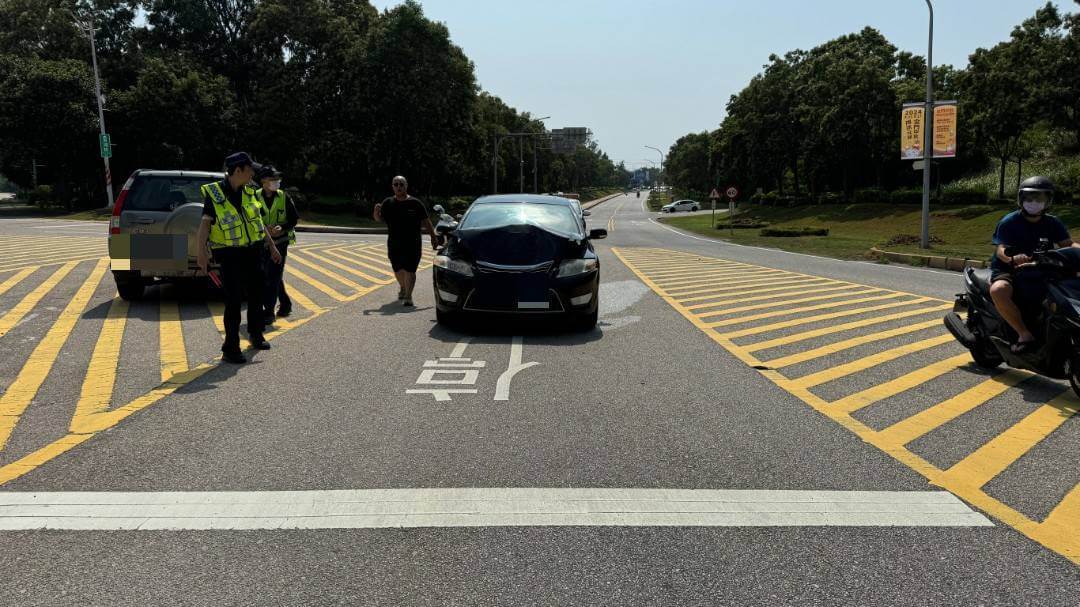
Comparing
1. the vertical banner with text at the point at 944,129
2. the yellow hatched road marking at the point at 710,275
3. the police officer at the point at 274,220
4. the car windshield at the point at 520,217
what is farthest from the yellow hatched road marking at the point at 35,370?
the vertical banner with text at the point at 944,129

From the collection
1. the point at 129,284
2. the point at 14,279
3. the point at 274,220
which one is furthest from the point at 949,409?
the point at 14,279

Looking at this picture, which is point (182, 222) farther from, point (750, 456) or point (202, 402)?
point (750, 456)

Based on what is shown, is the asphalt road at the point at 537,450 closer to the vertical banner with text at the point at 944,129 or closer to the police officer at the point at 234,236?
the police officer at the point at 234,236

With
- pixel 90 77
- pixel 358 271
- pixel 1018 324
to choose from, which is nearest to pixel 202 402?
pixel 1018 324

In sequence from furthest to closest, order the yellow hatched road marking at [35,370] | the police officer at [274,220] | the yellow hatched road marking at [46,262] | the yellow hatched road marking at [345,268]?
the yellow hatched road marking at [345,268], the yellow hatched road marking at [46,262], the police officer at [274,220], the yellow hatched road marking at [35,370]

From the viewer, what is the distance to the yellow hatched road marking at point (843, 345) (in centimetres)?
707

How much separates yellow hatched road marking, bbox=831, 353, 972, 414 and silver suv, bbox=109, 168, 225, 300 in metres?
7.55

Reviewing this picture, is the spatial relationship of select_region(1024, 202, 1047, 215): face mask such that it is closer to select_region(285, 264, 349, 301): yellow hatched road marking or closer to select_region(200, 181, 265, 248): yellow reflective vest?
select_region(200, 181, 265, 248): yellow reflective vest

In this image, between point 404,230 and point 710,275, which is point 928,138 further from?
point 404,230

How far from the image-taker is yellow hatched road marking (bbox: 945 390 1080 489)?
4.11m

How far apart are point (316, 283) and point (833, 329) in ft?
27.2

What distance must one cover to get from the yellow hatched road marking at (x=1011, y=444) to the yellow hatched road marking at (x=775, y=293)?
17.6 feet

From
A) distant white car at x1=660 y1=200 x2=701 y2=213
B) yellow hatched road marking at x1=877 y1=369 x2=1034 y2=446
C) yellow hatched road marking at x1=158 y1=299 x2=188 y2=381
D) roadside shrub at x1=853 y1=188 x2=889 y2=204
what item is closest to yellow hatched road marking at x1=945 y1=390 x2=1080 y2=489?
yellow hatched road marking at x1=877 y1=369 x2=1034 y2=446

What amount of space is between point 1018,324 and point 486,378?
13.3 feet
